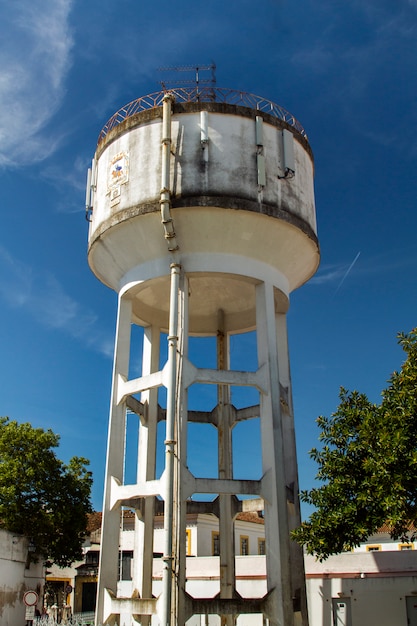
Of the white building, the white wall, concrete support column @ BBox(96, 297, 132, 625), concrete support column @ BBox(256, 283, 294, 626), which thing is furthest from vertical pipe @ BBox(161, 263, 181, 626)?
the white wall

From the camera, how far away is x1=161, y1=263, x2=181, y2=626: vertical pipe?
48.5 ft

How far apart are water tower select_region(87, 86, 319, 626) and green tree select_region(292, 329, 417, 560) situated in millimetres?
1883

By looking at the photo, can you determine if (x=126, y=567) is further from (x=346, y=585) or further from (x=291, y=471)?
(x=291, y=471)

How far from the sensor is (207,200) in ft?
55.6

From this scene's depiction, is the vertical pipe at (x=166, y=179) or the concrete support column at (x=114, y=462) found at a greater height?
the vertical pipe at (x=166, y=179)

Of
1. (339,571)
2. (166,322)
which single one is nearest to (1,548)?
(166,322)

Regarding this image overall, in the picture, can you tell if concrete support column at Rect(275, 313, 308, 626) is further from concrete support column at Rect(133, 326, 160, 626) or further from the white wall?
the white wall

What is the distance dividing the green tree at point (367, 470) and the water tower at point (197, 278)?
74.1 inches

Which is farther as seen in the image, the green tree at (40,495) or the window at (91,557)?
the window at (91,557)

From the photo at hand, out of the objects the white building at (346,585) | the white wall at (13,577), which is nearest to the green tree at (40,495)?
the white wall at (13,577)

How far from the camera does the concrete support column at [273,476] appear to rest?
15.5 m

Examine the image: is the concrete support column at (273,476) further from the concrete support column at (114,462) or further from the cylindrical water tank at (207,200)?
the concrete support column at (114,462)

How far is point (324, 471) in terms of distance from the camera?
48.9ft

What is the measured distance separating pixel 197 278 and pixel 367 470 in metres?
7.87
